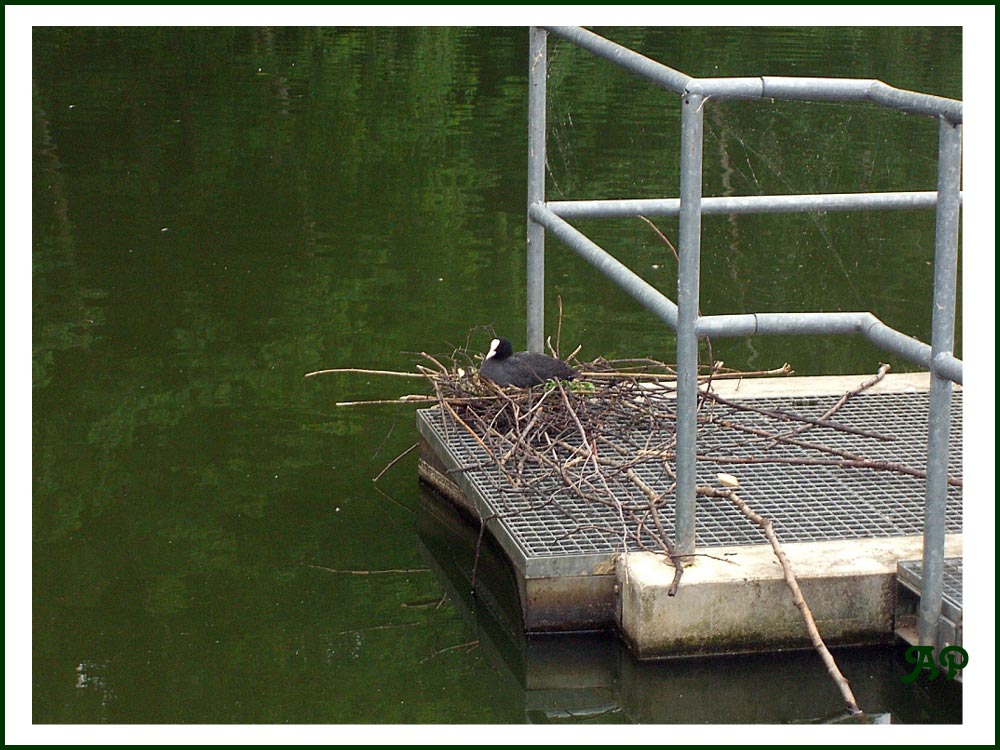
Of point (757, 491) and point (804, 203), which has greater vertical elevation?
point (804, 203)

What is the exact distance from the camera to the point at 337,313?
8312 millimetres

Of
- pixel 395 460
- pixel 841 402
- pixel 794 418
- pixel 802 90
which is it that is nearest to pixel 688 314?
pixel 802 90

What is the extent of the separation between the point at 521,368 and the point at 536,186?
0.81 m

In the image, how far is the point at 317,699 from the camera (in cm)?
456

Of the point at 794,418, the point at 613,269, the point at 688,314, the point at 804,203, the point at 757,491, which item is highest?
the point at 804,203

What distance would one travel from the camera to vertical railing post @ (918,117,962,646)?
13.3ft

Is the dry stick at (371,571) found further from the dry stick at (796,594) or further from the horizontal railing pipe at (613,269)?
the horizontal railing pipe at (613,269)

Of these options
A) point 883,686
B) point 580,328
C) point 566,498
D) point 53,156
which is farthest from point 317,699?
point 53,156

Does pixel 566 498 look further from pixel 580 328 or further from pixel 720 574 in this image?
pixel 580 328

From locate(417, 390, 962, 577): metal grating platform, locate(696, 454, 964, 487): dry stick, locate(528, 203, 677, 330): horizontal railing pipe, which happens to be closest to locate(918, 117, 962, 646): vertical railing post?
locate(417, 390, 962, 577): metal grating platform

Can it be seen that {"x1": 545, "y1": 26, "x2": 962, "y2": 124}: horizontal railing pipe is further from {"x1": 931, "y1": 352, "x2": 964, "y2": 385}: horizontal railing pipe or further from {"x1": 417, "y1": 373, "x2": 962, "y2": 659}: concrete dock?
{"x1": 417, "y1": 373, "x2": 962, "y2": 659}: concrete dock

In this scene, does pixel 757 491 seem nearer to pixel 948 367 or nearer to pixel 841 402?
pixel 841 402

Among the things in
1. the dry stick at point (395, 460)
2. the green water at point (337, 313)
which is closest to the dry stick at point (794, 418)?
→ the green water at point (337, 313)

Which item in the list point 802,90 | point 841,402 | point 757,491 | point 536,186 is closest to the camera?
point 802,90
